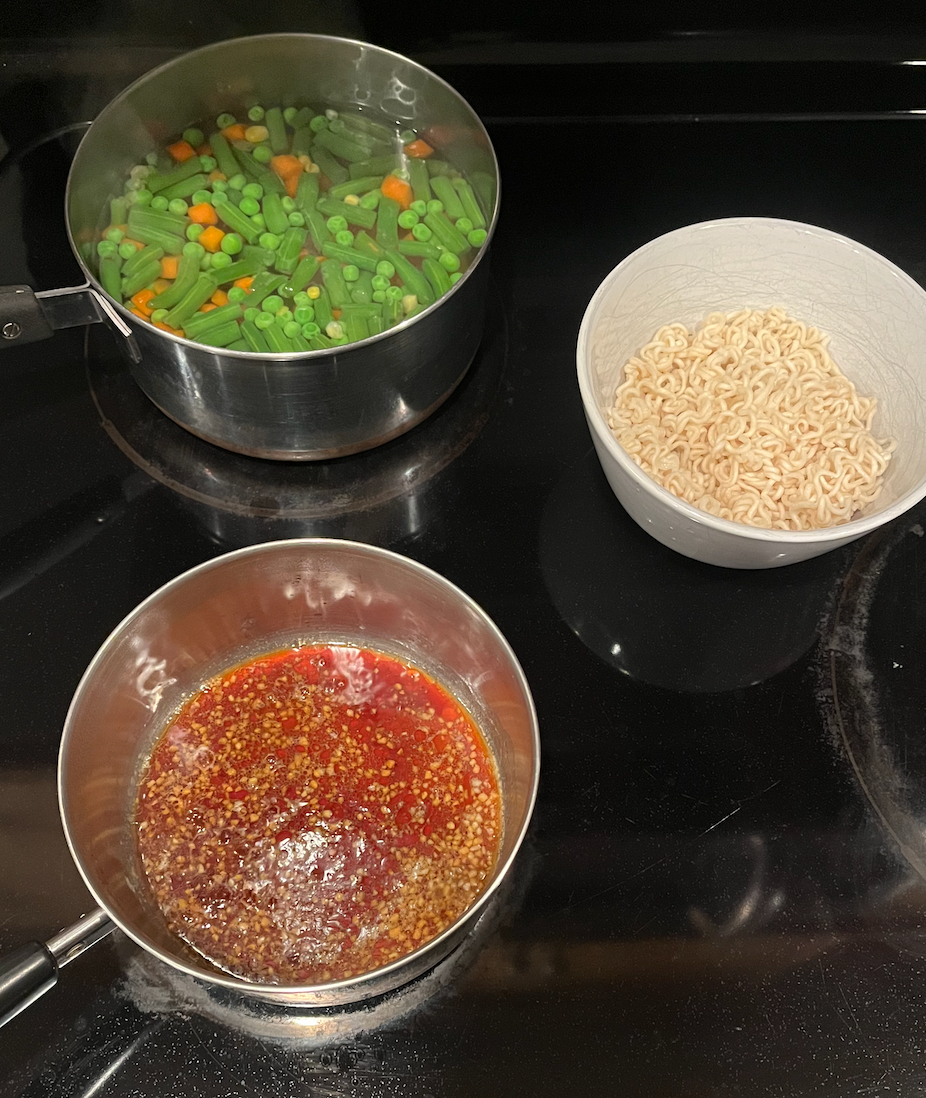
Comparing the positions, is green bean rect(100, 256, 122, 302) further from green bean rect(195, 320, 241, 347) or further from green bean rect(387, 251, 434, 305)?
green bean rect(387, 251, 434, 305)

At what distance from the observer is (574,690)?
3.32 ft

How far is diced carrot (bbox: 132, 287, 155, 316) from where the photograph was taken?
1.06 metres

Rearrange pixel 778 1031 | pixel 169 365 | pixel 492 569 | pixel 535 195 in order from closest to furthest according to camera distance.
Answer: pixel 778 1031
pixel 169 365
pixel 492 569
pixel 535 195

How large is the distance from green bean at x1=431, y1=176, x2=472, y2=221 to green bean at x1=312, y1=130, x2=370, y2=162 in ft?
0.33

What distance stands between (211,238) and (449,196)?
0.29m

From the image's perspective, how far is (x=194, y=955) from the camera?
85cm

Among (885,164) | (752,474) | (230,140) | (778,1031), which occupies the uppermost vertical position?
(230,140)

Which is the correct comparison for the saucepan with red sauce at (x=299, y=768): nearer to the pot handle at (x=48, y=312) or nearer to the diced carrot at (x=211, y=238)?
the pot handle at (x=48, y=312)

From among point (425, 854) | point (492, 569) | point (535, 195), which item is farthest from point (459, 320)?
point (425, 854)

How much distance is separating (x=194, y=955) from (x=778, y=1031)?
0.53 metres

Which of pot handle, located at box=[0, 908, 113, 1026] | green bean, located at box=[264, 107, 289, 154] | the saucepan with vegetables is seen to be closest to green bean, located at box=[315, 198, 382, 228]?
the saucepan with vegetables

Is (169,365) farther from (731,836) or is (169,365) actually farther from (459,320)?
(731,836)

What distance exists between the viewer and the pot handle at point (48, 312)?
95 centimetres

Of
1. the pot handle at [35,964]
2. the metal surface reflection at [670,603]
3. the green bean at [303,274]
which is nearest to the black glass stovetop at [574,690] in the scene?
the metal surface reflection at [670,603]
